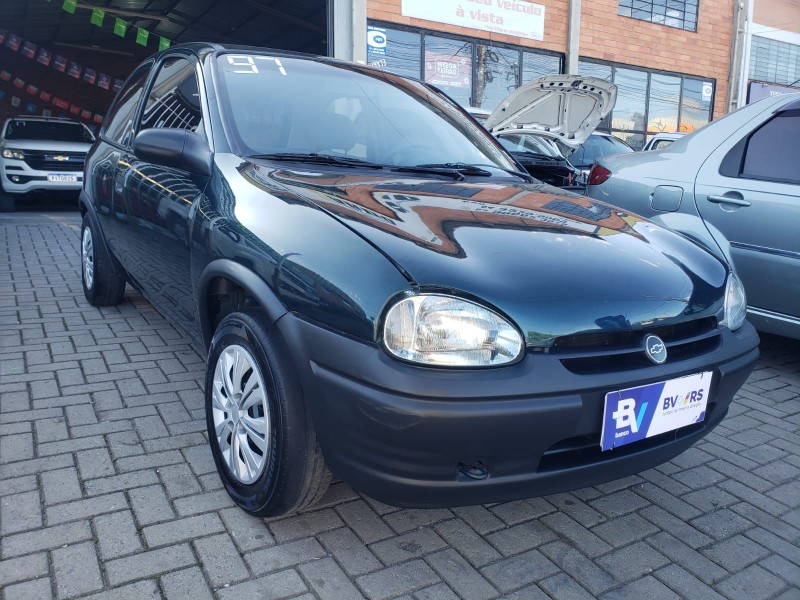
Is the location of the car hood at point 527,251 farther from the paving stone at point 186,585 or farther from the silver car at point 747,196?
the silver car at point 747,196

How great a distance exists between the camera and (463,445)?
1742 millimetres

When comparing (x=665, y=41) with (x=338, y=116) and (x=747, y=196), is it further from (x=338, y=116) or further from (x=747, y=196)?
(x=338, y=116)

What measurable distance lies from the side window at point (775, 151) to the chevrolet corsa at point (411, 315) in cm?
153

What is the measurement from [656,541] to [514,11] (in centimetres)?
1190

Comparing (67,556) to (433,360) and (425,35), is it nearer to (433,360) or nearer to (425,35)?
(433,360)

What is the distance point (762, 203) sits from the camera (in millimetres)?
3730

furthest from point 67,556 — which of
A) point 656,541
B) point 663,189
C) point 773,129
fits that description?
point 773,129

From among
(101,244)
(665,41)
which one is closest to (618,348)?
(101,244)

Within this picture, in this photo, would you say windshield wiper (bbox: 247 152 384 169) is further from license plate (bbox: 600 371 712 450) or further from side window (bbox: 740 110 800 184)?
side window (bbox: 740 110 800 184)

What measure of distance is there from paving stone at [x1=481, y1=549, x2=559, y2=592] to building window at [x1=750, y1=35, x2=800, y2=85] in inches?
720

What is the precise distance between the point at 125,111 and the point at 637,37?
12860 mm

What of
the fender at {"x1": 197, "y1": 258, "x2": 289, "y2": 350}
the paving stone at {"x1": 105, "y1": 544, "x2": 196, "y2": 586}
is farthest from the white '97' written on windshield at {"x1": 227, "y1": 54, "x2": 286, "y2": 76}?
the paving stone at {"x1": 105, "y1": 544, "x2": 196, "y2": 586}

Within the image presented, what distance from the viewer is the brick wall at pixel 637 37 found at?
12.0 metres

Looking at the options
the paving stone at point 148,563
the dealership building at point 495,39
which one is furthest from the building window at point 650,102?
the paving stone at point 148,563
